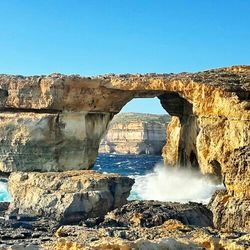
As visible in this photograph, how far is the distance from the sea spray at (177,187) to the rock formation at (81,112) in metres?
1.01

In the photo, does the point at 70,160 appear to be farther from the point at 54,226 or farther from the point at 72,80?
the point at 54,226

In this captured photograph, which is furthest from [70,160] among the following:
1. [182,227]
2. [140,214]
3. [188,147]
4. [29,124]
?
[182,227]

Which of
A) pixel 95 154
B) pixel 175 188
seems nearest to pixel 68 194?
pixel 95 154

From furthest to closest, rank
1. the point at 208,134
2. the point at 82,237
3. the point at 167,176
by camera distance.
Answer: the point at 167,176
the point at 208,134
the point at 82,237

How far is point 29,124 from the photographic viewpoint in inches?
1309

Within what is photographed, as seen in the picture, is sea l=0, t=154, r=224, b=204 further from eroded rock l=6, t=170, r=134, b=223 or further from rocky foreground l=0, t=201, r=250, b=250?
rocky foreground l=0, t=201, r=250, b=250

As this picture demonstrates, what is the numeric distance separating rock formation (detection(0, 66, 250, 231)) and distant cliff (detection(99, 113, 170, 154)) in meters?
52.3

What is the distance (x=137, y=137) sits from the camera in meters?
93.4

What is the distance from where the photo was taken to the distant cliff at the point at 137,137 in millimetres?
90625

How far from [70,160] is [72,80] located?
4.90 metres

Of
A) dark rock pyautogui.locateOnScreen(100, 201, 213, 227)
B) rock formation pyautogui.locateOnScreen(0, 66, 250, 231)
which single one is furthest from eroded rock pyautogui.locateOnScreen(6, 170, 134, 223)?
rock formation pyautogui.locateOnScreen(0, 66, 250, 231)

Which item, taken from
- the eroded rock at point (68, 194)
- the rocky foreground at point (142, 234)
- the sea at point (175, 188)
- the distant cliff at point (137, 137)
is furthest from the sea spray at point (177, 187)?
the distant cliff at point (137, 137)

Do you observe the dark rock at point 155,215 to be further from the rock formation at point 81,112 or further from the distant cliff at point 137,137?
the distant cliff at point 137,137

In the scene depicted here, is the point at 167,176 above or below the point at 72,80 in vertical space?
below
